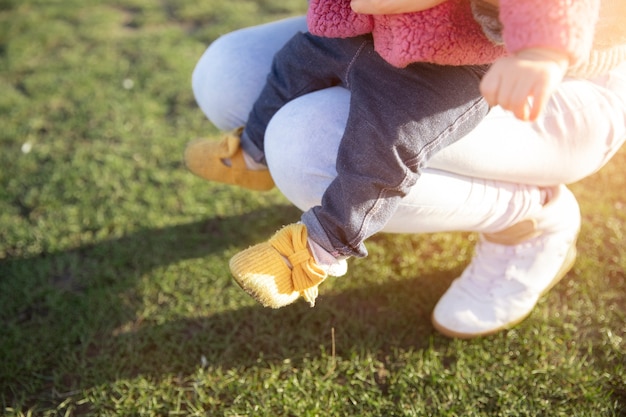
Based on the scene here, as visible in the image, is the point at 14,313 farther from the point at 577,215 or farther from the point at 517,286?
the point at 577,215

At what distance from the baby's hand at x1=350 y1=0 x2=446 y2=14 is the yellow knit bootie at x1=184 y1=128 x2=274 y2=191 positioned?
0.62 meters

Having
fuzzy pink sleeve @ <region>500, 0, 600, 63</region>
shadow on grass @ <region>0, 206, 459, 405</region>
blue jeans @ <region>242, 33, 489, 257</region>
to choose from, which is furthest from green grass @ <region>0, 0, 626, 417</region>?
fuzzy pink sleeve @ <region>500, 0, 600, 63</region>

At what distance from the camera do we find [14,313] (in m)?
1.84

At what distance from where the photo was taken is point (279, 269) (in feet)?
4.36

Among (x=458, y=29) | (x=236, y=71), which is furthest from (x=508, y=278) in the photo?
(x=236, y=71)

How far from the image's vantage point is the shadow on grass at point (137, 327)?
1.67m

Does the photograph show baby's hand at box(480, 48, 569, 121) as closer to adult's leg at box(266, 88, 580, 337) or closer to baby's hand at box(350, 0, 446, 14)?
baby's hand at box(350, 0, 446, 14)

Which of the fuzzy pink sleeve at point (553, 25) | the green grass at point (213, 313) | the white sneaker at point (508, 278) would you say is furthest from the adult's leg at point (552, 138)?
the green grass at point (213, 313)

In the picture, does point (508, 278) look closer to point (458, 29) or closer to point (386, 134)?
point (386, 134)

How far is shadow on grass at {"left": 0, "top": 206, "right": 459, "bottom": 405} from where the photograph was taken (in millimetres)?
1674

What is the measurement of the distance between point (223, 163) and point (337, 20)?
60 cm

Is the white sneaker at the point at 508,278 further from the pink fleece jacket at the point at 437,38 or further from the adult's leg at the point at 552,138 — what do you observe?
the pink fleece jacket at the point at 437,38

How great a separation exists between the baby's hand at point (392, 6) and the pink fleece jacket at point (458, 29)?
3 cm

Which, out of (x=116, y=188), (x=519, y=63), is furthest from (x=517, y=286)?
(x=116, y=188)
